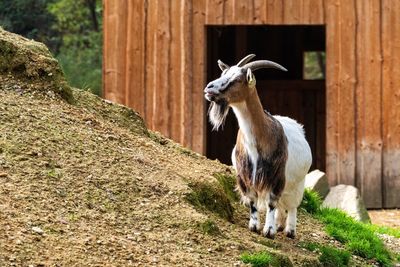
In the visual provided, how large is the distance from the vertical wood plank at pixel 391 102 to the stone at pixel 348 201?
0.75 m

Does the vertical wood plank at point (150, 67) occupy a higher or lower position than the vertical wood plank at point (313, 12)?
lower

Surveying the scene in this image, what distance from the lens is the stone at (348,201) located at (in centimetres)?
1373

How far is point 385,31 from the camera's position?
49.5ft

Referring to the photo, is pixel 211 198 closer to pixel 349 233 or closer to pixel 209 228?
pixel 209 228

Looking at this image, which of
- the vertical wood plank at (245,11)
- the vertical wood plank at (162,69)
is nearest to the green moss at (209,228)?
the vertical wood plank at (162,69)

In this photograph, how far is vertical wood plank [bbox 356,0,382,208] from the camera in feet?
49.4

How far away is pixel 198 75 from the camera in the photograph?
15148 mm

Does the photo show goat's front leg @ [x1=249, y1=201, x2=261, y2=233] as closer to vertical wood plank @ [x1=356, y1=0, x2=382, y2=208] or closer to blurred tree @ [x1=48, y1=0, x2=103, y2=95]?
vertical wood plank @ [x1=356, y1=0, x2=382, y2=208]

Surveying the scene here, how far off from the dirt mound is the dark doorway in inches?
366

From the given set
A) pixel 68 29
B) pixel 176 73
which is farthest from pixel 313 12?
pixel 68 29

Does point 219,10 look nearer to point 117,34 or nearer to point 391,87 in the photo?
point 117,34

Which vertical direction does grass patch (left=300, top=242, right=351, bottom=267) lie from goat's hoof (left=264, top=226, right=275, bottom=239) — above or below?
below

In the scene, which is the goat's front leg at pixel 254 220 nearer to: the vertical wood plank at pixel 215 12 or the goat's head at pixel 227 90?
the goat's head at pixel 227 90

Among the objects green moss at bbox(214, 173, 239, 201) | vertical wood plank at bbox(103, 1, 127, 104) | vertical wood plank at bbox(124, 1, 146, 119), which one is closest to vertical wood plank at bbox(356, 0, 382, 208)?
vertical wood plank at bbox(124, 1, 146, 119)
